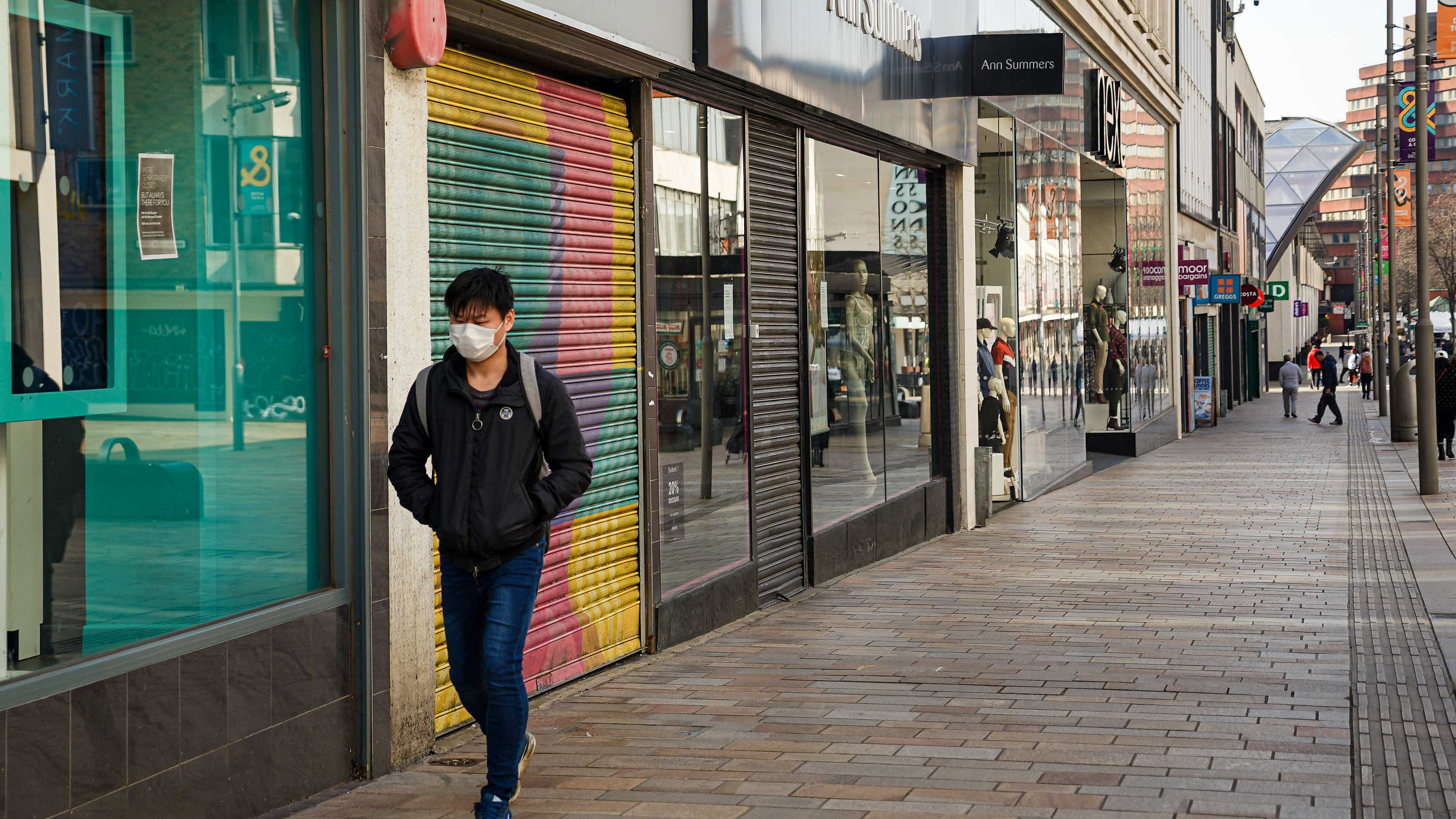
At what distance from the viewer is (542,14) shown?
689 centimetres

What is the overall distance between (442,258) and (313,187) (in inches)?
34.9

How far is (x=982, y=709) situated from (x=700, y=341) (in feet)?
10.2

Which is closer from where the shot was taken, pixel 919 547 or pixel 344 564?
pixel 344 564

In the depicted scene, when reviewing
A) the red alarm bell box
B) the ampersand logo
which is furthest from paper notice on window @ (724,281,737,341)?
the ampersand logo

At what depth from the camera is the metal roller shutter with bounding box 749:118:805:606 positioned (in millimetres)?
9867

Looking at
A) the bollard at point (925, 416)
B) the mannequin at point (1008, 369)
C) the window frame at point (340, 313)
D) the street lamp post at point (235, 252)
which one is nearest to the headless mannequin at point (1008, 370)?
the mannequin at point (1008, 369)

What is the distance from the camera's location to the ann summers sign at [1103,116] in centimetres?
2166

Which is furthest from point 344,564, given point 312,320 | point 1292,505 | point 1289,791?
point 1292,505

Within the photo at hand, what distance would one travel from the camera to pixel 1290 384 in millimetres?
38438

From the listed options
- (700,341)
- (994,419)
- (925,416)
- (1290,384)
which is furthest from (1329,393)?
(700,341)

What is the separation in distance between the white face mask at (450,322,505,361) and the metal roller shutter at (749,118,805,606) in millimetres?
4998

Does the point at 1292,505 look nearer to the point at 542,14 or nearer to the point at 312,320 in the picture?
the point at 542,14

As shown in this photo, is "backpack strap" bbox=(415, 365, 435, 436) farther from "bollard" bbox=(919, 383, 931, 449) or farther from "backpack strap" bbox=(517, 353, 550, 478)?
"bollard" bbox=(919, 383, 931, 449)

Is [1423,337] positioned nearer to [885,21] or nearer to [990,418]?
[990,418]
